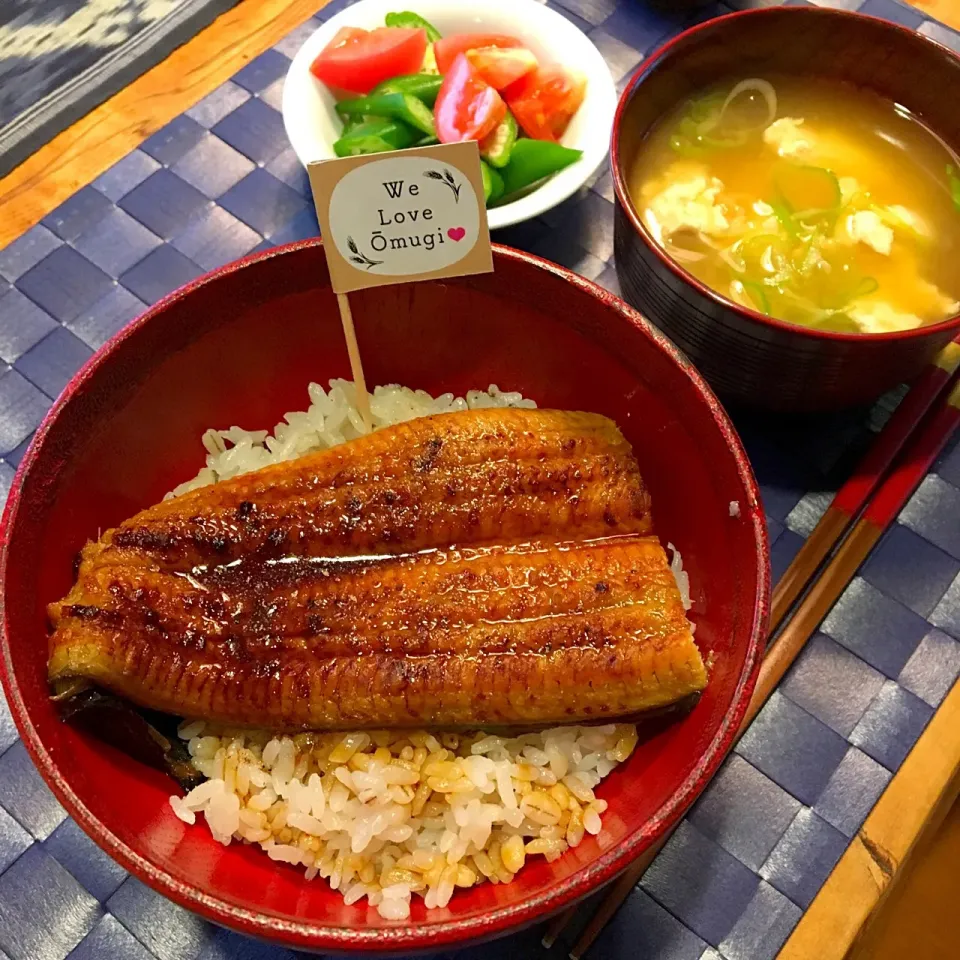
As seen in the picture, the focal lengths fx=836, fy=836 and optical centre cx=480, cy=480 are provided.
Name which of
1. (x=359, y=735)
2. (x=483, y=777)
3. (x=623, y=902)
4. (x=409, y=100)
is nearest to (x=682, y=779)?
(x=483, y=777)

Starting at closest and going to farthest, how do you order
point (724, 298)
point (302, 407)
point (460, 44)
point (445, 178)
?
point (445, 178) → point (724, 298) → point (302, 407) → point (460, 44)

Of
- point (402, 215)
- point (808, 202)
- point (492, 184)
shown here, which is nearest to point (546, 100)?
point (492, 184)

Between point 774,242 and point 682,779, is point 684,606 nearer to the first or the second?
point 682,779

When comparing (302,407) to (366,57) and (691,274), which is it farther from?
(366,57)

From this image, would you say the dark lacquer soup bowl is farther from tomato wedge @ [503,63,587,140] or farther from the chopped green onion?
tomato wedge @ [503,63,587,140]

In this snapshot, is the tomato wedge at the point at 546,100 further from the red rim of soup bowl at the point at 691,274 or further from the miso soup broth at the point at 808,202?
the red rim of soup bowl at the point at 691,274
